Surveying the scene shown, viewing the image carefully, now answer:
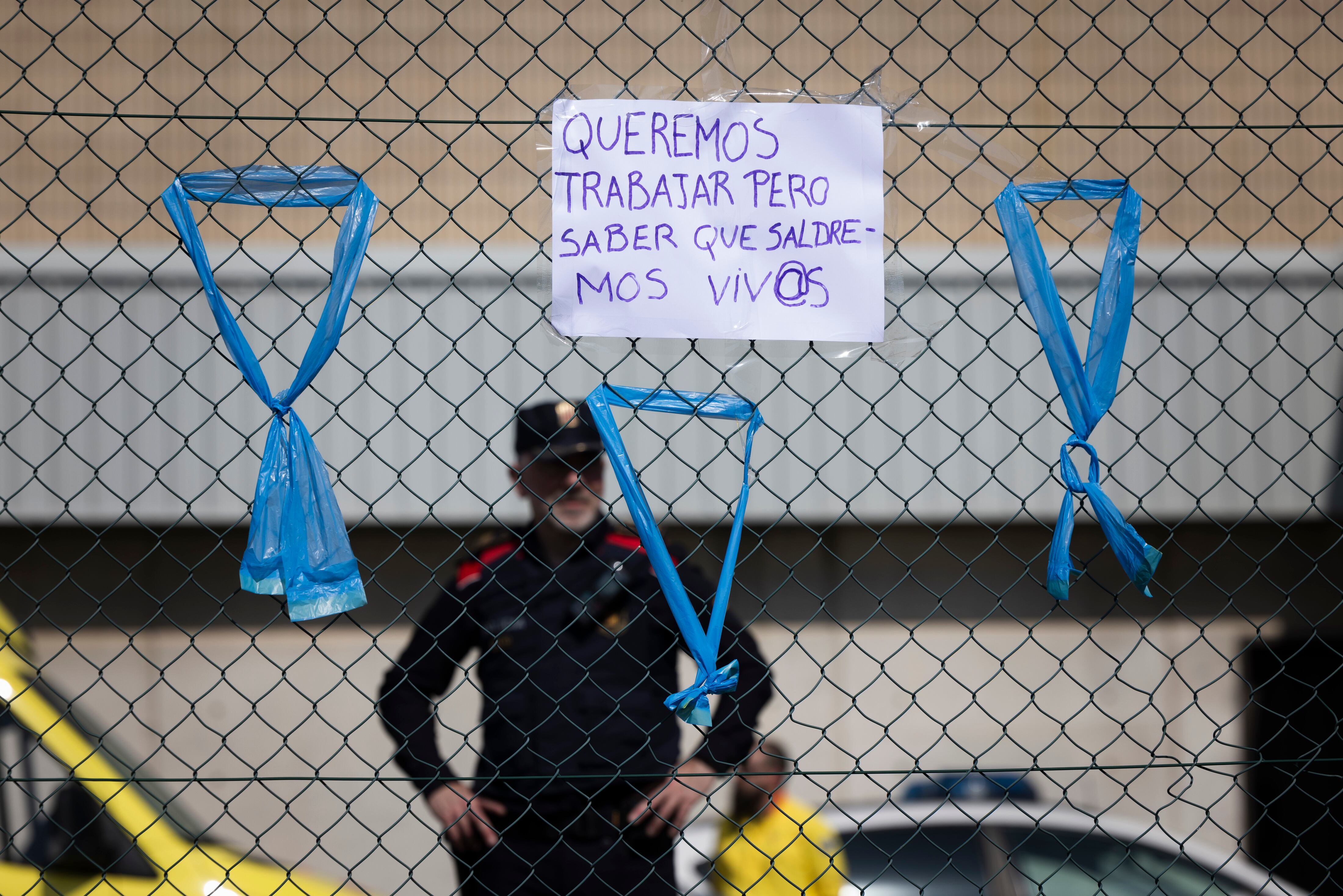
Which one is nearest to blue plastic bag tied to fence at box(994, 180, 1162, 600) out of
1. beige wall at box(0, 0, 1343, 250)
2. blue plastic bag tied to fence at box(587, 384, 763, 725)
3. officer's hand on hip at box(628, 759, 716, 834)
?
blue plastic bag tied to fence at box(587, 384, 763, 725)

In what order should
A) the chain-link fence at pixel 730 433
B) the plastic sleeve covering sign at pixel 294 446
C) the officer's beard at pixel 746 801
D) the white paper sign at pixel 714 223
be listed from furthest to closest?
the chain-link fence at pixel 730 433 → the officer's beard at pixel 746 801 → the white paper sign at pixel 714 223 → the plastic sleeve covering sign at pixel 294 446

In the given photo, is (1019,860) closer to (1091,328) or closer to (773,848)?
(773,848)

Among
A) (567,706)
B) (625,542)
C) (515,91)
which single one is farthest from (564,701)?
(515,91)

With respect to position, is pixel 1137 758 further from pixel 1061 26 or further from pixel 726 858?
pixel 1061 26

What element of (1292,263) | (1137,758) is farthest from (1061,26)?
(1137,758)

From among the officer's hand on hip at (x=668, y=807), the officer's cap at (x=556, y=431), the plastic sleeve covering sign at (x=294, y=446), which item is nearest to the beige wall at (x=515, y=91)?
the officer's cap at (x=556, y=431)

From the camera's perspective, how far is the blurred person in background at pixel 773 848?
3268mm

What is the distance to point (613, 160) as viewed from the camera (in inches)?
75.6

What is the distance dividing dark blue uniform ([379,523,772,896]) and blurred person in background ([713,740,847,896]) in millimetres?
1064

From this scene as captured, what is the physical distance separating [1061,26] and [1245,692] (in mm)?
3671

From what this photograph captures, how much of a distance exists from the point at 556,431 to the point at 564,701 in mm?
621

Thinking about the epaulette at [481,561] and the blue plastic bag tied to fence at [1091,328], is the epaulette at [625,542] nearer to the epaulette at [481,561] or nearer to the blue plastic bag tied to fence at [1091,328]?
the epaulette at [481,561]

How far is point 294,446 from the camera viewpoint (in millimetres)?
1822

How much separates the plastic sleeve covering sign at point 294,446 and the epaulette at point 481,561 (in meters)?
0.51
